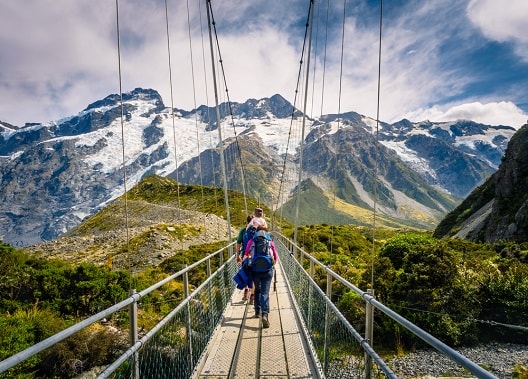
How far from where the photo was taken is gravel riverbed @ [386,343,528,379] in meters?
9.59

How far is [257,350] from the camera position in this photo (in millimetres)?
5449

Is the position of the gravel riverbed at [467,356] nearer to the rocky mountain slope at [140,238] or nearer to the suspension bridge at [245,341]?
the suspension bridge at [245,341]

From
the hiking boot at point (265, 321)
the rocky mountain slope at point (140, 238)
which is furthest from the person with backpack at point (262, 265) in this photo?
the rocky mountain slope at point (140, 238)

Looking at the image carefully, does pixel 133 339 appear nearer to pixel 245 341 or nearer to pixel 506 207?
pixel 245 341

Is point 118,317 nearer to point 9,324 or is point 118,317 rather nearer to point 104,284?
point 9,324

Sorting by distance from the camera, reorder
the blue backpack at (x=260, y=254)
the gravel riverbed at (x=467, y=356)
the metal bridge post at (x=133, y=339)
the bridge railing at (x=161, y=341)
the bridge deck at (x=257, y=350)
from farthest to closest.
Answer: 1. the gravel riverbed at (x=467, y=356)
2. the blue backpack at (x=260, y=254)
3. the bridge deck at (x=257, y=350)
4. the metal bridge post at (x=133, y=339)
5. the bridge railing at (x=161, y=341)

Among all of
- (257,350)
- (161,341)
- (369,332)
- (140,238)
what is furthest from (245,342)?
(140,238)

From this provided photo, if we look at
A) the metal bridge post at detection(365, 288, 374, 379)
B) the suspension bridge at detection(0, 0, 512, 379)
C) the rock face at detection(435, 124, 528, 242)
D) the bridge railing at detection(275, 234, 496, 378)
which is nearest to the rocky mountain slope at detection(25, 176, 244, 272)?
the suspension bridge at detection(0, 0, 512, 379)

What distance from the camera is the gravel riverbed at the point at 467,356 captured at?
378 inches

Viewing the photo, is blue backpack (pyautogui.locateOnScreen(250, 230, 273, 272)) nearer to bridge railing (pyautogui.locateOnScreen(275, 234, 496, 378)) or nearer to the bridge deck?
bridge railing (pyautogui.locateOnScreen(275, 234, 496, 378))

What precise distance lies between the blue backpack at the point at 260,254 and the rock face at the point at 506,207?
78.9 ft

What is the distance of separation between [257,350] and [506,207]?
33.1m

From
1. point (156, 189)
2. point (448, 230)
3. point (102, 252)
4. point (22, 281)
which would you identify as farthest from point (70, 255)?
point (156, 189)

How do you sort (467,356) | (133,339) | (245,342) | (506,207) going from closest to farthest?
(133,339), (245,342), (467,356), (506,207)
